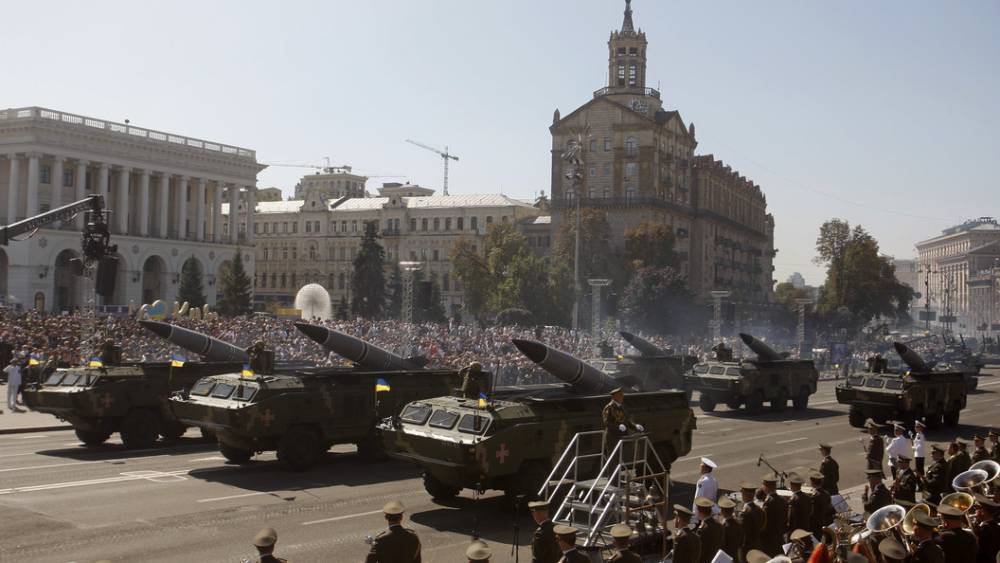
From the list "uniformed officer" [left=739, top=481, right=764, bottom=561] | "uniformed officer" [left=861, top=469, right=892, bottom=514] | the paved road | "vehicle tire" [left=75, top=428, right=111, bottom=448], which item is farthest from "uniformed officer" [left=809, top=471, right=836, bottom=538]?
"vehicle tire" [left=75, top=428, right=111, bottom=448]

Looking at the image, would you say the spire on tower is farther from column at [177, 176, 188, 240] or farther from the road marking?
the road marking

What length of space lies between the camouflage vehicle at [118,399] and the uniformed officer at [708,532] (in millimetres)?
13930

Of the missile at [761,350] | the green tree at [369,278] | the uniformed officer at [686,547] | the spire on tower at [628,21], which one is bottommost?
the uniformed officer at [686,547]

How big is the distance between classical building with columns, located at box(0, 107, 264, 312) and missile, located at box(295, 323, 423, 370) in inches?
1915

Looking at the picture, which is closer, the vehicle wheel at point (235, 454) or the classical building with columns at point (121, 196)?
the vehicle wheel at point (235, 454)

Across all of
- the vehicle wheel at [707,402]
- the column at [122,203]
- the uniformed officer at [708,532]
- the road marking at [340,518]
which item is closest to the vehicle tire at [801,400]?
the vehicle wheel at [707,402]

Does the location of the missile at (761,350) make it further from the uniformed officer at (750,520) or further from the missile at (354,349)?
the uniformed officer at (750,520)

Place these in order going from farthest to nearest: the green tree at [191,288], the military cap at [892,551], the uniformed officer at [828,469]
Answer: the green tree at [191,288], the uniformed officer at [828,469], the military cap at [892,551]

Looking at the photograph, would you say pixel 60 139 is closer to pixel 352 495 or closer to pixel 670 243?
pixel 670 243

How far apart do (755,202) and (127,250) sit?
7352cm

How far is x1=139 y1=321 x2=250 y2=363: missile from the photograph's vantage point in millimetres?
22594

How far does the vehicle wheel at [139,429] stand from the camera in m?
20.9

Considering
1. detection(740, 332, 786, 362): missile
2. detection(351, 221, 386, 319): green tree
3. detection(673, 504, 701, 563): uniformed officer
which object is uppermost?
detection(351, 221, 386, 319): green tree

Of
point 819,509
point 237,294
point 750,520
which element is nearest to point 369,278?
point 237,294
